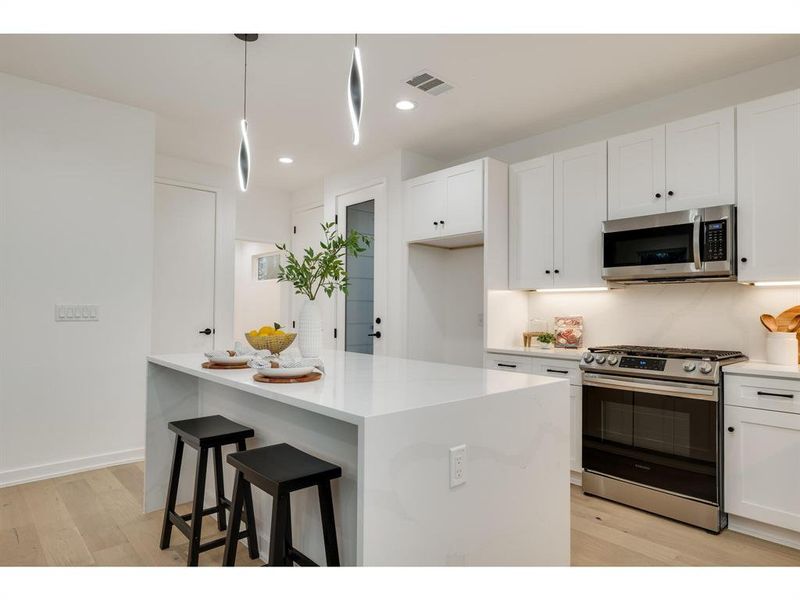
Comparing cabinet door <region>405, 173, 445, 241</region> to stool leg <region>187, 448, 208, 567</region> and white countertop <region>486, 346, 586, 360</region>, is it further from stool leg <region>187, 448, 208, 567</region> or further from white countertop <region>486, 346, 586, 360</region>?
stool leg <region>187, 448, 208, 567</region>

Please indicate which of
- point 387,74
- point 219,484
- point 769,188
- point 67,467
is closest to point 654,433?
point 769,188

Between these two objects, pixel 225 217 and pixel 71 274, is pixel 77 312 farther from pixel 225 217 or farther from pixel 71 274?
pixel 225 217

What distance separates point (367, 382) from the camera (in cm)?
185

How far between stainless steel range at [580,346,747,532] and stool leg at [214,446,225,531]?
85.2 inches

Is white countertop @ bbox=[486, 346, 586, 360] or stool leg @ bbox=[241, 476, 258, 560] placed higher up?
white countertop @ bbox=[486, 346, 586, 360]

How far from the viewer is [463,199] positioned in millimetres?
3965

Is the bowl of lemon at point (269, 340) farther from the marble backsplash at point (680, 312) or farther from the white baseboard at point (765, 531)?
the white baseboard at point (765, 531)

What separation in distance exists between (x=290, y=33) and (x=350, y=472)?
227cm

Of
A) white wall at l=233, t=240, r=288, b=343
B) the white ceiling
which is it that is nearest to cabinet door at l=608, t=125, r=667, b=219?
the white ceiling

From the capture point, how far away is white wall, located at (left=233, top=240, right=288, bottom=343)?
7.20m

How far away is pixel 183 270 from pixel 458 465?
427 centimetres

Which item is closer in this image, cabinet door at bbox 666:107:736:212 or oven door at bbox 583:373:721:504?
oven door at bbox 583:373:721:504

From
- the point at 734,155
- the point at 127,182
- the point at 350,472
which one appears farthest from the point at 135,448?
the point at 734,155
